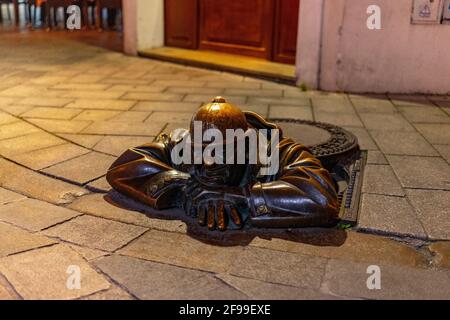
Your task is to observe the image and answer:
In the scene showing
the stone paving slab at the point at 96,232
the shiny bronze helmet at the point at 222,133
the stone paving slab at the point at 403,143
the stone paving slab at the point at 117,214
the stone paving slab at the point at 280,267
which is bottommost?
the stone paving slab at the point at 280,267

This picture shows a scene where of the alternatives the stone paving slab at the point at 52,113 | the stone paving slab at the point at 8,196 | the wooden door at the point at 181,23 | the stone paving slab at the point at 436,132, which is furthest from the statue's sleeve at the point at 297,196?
the wooden door at the point at 181,23

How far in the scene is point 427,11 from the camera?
231 inches

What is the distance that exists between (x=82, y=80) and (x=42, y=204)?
13.2 feet

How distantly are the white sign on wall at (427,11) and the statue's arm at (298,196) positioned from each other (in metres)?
3.87

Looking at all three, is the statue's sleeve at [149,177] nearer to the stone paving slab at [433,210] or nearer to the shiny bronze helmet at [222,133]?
the shiny bronze helmet at [222,133]

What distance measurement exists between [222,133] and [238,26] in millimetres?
5568

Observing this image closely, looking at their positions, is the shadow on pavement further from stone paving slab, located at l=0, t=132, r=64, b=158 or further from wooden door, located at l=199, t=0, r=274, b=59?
wooden door, located at l=199, t=0, r=274, b=59

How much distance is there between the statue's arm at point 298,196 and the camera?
273 centimetres

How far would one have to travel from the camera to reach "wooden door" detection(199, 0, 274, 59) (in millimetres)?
7566

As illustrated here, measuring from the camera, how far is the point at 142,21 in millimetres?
8523

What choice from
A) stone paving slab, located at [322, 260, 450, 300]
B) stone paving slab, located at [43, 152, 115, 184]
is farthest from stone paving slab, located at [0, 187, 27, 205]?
stone paving slab, located at [322, 260, 450, 300]
